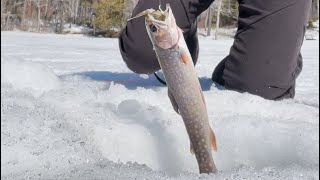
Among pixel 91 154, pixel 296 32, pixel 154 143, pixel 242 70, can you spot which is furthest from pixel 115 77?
pixel 91 154

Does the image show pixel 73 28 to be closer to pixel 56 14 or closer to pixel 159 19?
pixel 56 14

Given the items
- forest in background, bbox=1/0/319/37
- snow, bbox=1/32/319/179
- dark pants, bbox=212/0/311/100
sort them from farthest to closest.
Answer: dark pants, bbox=212/0/311/100
forest in background, bbox=1/0/319/37
snow, bbox=1/32/319/179

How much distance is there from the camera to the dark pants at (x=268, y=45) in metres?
1.56

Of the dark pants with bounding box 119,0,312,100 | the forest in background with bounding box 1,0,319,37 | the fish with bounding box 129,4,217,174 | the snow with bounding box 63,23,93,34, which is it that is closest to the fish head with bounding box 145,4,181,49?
the fish with bounding box 129,4,217,174

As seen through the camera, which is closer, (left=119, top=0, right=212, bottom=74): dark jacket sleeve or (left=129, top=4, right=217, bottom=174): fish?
(left=129, top=4, right=217, bottom=174): fish

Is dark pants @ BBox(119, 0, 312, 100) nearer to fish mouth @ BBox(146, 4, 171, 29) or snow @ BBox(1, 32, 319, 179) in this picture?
snow @ BBox(1, 32, 319, 179)

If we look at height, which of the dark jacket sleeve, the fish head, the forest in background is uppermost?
the fish head

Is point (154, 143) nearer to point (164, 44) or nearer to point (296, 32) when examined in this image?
point (164, 44)

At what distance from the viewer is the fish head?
0.82 metres

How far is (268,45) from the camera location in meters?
1.57

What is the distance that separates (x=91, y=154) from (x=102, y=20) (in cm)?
62

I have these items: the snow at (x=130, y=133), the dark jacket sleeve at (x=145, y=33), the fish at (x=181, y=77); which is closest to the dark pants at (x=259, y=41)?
the dark jacket sleeve at (x=145, y=33)

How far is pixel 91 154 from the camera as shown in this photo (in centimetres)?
88

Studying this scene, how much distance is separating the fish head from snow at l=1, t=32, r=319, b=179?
0.20 meters
